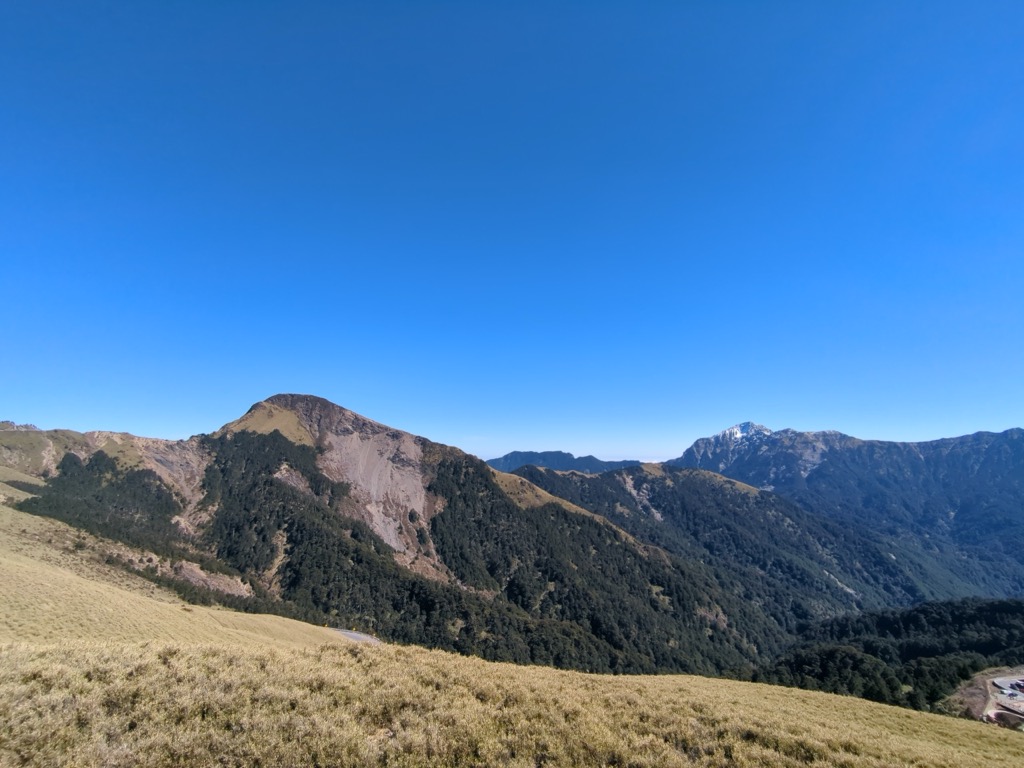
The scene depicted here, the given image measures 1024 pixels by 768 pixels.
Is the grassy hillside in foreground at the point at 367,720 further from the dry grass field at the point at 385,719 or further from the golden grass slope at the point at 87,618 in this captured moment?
the golden grass slope at the point at 87,618

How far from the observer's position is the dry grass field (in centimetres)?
1539

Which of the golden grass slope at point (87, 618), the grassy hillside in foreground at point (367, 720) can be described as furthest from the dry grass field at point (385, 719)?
the golden grass slope at point (87, 618)

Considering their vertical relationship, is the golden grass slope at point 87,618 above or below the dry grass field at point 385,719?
below

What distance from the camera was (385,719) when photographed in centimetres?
1845

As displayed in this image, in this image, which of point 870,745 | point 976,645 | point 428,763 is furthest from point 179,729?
point 976,645

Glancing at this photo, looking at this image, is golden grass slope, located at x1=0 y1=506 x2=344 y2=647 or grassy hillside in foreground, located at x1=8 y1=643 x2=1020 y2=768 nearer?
grassy hillside in foreground, located at x1=8 y1=643 x2=1020 y2=768

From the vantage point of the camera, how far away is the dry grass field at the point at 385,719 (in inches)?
606

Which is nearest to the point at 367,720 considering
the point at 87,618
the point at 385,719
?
the point at 385,719

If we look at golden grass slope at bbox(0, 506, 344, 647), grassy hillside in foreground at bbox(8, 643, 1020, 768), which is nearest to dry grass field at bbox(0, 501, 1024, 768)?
grassy hillside in foreground at bbox(8, 643, 1020, 768)

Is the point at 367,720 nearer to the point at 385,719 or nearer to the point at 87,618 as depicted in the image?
the point at 385,719

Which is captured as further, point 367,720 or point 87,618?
point 87,618

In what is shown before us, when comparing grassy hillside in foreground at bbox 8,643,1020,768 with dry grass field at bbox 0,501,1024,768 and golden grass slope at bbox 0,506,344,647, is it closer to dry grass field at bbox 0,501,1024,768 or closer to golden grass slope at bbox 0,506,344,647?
dry grass field at bbox 0,501,1024,768

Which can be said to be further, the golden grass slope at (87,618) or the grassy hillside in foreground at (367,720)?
the golden grass slope at (87,618)

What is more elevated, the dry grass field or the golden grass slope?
the dry grass field
